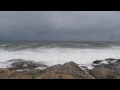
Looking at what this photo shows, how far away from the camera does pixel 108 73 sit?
5664 millimetres

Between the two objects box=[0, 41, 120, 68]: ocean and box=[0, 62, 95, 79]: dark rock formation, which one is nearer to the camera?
box=[0, 62, 95, 79]: dark rock formation

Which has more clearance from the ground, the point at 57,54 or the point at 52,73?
the point at 57,54

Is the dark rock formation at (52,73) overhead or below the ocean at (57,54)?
below

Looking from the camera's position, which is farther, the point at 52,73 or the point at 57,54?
the point at 57,54

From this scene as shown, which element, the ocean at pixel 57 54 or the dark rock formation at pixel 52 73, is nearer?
the dark rock formation at pixel 52 73

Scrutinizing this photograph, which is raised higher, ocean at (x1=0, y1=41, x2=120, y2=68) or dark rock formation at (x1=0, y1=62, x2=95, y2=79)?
ocean at (x1=0, y1=41, x2=120, y2=68)
